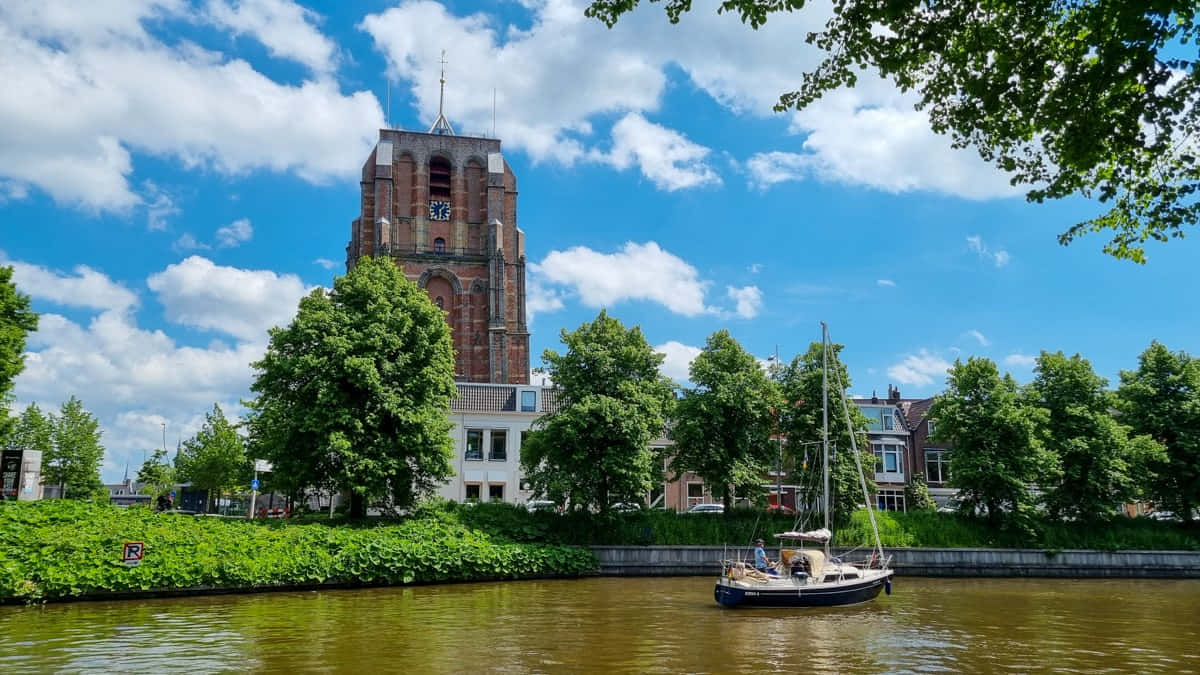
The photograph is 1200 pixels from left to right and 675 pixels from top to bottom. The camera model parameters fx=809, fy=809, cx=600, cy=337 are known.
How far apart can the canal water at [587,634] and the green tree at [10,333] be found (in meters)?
14.8

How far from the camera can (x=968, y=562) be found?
132 ft

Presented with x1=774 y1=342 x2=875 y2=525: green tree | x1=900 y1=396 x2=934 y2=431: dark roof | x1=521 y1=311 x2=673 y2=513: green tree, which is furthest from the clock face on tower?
x1=900 y1=396 x2=934 y2=431: dark roof

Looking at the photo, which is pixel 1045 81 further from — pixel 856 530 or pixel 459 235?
A: pixel 459 235

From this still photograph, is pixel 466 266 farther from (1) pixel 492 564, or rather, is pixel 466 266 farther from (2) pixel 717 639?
(2) pixel 717 639

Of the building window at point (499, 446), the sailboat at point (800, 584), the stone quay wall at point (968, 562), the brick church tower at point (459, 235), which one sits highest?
the brick church tower at point (459, 235)

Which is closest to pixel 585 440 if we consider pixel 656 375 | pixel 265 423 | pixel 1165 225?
pixel 656 375

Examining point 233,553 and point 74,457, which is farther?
point 74,457

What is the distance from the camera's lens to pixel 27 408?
54.4 metres

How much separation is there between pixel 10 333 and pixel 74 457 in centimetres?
2308

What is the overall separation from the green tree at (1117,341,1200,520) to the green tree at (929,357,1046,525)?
789 centimetres

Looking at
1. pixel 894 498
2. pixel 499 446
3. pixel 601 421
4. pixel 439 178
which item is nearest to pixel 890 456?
pixel 894 498

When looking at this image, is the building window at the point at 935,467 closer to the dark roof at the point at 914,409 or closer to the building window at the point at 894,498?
the dark roof at the point at 914,409

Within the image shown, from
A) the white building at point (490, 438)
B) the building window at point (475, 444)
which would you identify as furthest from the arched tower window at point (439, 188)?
the building window at point (475, 444)

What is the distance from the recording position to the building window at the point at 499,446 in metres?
51.5
